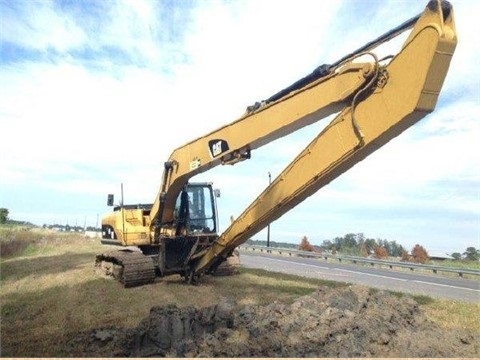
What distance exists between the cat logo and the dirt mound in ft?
11.0

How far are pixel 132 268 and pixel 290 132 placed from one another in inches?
230

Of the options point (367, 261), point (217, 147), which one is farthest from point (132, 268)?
point (367, 261)

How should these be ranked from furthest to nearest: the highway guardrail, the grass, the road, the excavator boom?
the highway guardrail < the road < the grass < the excavator boom

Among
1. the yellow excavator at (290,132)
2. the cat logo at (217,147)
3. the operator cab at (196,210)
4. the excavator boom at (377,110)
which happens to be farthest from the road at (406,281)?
the cat logo at (217,147)

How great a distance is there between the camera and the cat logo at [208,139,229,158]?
9887 millimetres

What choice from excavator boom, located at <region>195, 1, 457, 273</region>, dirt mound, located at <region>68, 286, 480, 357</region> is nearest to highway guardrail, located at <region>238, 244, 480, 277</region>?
dirt mound, located at <region>68, 286, 480, 357</region>

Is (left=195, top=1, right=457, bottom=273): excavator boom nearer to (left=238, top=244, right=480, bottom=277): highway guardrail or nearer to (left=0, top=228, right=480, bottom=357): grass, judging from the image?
(left=0, top=228, right=480, bottom=357): grass

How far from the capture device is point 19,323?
325 inches

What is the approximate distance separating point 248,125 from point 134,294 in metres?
5.05

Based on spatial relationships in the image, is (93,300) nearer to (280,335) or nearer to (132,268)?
(132,268)

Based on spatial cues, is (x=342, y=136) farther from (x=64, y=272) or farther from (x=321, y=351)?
(x=64, y=272)

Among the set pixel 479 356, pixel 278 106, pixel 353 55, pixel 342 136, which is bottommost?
pixel 479 356

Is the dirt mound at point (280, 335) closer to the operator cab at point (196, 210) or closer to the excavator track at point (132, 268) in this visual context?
the excavator track at point (132, 268)

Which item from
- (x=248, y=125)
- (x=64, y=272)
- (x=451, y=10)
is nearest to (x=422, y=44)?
(x=451, y=10)
